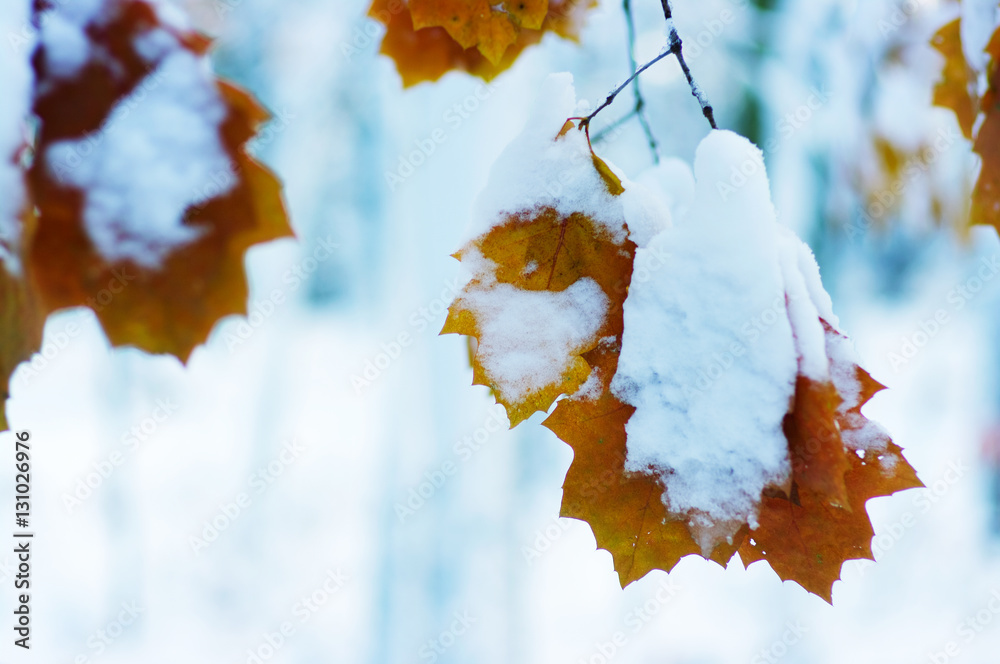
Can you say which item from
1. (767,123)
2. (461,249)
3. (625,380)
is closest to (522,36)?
(461,249)

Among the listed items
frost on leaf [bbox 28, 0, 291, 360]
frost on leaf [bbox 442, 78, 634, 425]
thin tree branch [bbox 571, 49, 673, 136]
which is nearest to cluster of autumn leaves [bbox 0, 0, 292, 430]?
frost on leaf [bbox 28, 0, 291, 360]

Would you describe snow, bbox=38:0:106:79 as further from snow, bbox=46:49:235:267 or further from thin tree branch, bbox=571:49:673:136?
thin tree branch, bbox=571:49:673:136

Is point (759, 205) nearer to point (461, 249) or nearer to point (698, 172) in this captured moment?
point (698, 172)

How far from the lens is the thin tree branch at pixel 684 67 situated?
0.57 meters

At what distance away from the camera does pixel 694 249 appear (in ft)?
1.78

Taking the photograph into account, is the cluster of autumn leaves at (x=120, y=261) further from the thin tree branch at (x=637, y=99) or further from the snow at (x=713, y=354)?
the thin tree branch at (x=637, y=99)

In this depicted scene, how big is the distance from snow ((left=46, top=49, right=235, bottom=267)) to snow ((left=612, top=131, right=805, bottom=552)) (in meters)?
0.48

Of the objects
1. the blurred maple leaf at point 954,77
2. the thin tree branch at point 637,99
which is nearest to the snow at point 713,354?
the thin tree branch at point 637,99

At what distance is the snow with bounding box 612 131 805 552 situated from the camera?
510 millimetres

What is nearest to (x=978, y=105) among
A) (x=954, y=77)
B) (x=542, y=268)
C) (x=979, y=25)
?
(x=979, y=25)

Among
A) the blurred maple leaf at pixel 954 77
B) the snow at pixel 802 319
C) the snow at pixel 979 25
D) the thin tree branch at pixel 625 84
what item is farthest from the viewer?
the blurred maple leaf at pixel 954 77

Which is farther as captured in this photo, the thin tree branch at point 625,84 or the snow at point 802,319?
the thin tree branch at point 625,84

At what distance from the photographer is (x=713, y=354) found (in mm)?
535

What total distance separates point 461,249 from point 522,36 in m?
0.54
